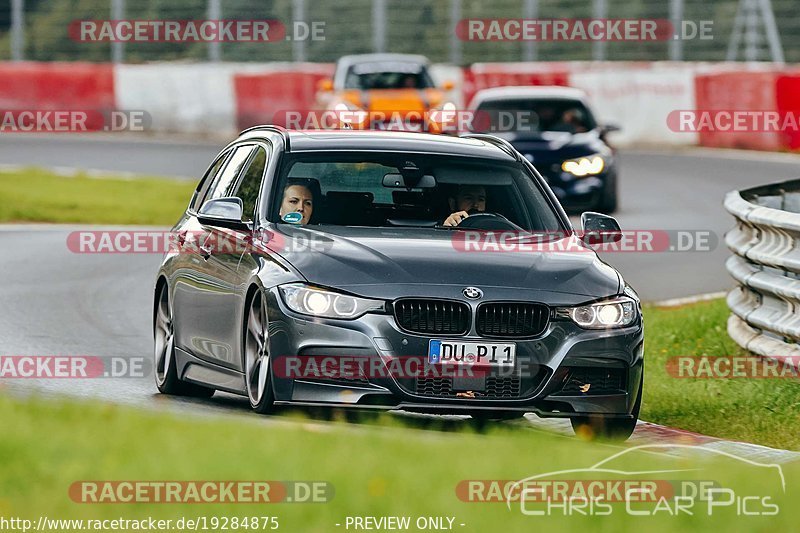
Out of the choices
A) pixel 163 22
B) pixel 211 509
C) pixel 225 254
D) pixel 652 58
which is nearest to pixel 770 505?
pixel 211 509

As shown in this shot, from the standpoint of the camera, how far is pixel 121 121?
41406 mm

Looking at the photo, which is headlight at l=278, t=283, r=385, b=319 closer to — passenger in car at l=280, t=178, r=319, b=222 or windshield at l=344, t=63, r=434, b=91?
passenger in car at l=280, t=178, r=319, b=222

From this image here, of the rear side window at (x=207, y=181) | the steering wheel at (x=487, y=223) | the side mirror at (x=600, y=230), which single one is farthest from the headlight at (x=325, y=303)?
the rear side window at (x=207, y=181)

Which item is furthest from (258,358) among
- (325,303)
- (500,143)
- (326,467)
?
(326,467)

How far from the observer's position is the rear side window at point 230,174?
11.5 m

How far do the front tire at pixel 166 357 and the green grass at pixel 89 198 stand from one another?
13206 mm

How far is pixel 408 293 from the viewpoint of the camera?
30.5 ft

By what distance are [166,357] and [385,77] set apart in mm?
22376

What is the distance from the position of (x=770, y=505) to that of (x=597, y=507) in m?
0.57

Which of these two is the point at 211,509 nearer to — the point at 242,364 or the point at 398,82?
the point at 242,364

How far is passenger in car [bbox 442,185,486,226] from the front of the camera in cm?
1092

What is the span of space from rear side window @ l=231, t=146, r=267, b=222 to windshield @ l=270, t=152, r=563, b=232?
19 cm

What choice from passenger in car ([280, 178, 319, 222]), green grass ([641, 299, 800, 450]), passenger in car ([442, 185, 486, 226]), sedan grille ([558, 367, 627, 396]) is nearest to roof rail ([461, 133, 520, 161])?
Answer: passenger in car ([442, 185, 486, 226])

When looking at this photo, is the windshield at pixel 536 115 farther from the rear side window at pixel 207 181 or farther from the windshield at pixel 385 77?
the rear side window at pixel 207 181
